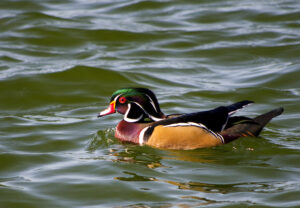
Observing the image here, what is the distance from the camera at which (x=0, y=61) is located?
13.3m

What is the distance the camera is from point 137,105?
8891mm

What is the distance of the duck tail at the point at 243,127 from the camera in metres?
8.38

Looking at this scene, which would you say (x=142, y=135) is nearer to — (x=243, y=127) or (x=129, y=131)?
(x=129, y=131)

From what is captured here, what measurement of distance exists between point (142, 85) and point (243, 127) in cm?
401

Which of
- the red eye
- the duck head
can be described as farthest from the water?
the red eye

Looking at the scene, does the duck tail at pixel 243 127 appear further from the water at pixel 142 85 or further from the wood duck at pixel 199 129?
the water at pixel 142 85

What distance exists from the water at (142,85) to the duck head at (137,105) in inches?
18.8

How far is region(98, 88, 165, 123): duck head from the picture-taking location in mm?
8844

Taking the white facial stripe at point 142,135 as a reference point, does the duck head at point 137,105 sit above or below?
above

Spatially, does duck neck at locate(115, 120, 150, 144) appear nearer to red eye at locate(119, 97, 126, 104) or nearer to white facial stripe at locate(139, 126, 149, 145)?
white facial stripe at locate(139, 126, 149, 145)

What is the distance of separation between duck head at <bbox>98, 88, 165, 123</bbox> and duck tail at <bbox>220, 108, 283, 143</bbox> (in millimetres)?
1037

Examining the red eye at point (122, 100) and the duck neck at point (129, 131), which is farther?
the red eye at point (122, 100)

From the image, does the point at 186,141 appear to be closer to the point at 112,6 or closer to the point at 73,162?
the point at 73,162

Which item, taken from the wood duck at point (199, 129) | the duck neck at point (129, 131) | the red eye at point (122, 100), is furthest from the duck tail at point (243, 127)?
the red eye at point (122, 100)
